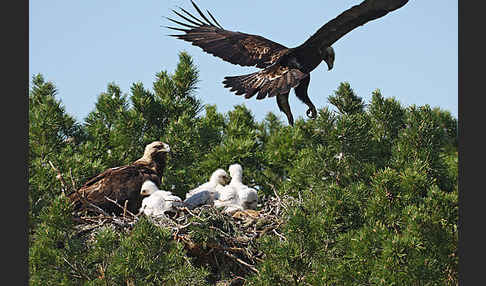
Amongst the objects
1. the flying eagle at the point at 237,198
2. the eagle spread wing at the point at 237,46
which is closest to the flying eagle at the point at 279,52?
the eagle spread wing at the point at 237,46

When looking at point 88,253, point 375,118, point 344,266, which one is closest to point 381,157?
point 375,118

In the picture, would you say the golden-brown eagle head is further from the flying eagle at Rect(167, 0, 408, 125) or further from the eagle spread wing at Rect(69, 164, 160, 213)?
the flying eagle at Rect(167, 0, 408, 125)

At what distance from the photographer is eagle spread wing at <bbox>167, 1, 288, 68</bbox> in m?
7.67

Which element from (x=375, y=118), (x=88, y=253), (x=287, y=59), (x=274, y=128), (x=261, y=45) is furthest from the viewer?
(x=274, y=128)

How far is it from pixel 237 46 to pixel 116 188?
1794mm

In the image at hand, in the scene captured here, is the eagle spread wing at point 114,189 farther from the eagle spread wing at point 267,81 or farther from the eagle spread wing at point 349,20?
the eagle spread wing at point 349,20

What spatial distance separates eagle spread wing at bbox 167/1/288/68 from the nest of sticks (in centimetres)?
129

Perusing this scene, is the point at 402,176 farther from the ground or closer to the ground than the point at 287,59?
closer to the ground

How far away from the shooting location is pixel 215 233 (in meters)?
7.31

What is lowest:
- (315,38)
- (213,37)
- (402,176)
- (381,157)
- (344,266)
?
(344,266)

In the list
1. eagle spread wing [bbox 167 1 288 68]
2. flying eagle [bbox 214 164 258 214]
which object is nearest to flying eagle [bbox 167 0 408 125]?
eagle spread wing [bbox 167 1 288 68]

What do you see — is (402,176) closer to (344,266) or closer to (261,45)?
(344,266)

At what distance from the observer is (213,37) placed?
794 cm

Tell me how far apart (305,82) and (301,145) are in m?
2.48
